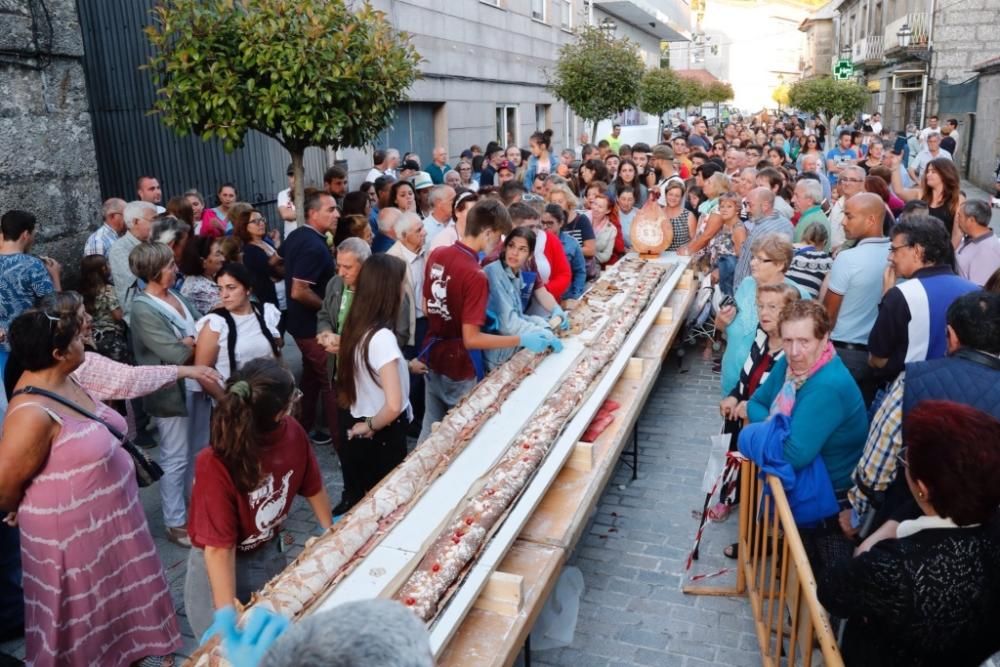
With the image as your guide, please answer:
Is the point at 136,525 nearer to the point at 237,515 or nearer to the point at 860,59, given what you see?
the point at 237,515

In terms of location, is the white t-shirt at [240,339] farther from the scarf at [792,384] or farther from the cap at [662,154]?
the cap at [662,154]

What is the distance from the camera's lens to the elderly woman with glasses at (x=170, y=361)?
14.9 feet

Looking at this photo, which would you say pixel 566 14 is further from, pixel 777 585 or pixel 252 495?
pixel 252 495

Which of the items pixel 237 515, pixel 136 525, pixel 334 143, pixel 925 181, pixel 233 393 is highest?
pixel 334 143

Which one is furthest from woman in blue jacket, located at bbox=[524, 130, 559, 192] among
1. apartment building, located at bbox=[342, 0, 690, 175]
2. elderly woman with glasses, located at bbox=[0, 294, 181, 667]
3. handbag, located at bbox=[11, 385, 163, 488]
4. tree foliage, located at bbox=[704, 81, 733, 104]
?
tree foliage, located at bbox=[704, 81, 733, 104]

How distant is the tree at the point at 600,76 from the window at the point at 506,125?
2835 millimetres

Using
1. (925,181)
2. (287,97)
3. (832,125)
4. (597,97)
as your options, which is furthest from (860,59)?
(287,97)

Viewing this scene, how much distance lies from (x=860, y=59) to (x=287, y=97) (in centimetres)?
4227

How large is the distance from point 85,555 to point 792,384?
330 cm

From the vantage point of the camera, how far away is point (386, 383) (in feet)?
13.1

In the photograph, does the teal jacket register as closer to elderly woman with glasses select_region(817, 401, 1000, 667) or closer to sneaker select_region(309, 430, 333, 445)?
elderly woman with glasses select_region(817, 401, 1000, 667)

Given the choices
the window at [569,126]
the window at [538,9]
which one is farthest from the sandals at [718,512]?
the window at [569,126]

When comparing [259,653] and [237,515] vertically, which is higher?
[259,653]

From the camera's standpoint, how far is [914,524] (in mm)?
2479
